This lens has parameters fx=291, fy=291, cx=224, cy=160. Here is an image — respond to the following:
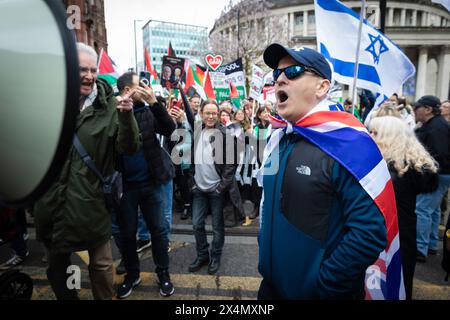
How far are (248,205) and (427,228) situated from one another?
2.99 m

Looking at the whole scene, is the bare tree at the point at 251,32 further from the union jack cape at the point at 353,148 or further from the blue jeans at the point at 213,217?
the union jack cape at the point at 353,148

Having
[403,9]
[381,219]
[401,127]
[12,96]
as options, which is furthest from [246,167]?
[403,9]

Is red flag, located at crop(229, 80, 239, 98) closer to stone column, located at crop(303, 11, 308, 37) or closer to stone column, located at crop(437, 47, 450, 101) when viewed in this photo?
stone column, located at crop(437, 47, 450, 101)

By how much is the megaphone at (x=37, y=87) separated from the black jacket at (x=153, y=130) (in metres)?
2.08

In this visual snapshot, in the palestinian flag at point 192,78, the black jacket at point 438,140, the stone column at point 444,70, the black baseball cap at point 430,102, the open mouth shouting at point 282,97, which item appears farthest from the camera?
the stone column at point 444,70

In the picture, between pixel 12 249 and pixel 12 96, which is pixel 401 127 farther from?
pixel 12 249

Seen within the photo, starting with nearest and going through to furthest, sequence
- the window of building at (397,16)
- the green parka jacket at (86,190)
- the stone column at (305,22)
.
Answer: the green parka jacket at (86,190), the stone column at (305,22), the window of building at (397,16)

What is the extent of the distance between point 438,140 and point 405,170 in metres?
2.16

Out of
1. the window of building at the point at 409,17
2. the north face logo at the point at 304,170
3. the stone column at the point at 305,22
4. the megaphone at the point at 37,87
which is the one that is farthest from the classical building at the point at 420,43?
the megaphone at the point at 37,87

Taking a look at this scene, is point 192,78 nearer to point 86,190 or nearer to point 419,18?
point 86,190

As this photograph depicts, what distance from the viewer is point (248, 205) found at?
19.0ft

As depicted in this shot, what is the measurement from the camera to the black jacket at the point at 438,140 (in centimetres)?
368
